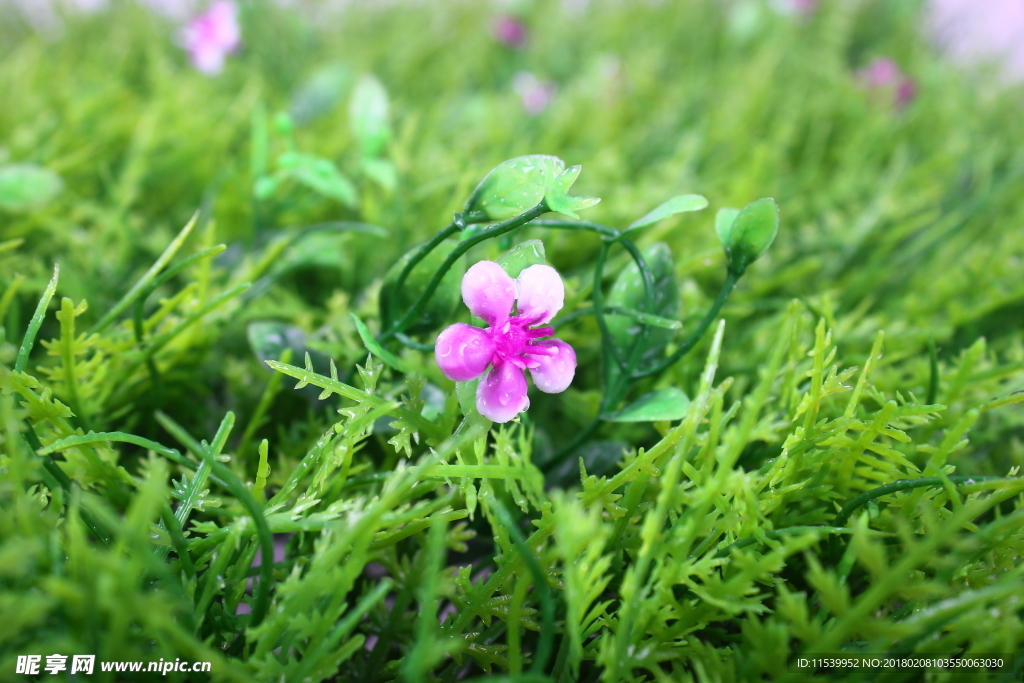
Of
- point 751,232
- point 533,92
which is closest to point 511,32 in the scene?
point 533,92

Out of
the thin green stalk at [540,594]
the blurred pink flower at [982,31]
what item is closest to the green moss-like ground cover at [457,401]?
the thin green stalk at [540,594]

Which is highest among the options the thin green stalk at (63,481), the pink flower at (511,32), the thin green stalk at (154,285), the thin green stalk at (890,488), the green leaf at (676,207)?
the pink flower at (511,32)

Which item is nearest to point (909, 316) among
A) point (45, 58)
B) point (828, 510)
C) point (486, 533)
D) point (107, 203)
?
point (828, 510)

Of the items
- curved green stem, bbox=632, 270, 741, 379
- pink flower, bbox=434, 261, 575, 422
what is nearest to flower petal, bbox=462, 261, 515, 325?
pink flower, bbox=434, 261, 575, 422

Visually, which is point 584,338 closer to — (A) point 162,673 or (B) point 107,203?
(A) point 162,673

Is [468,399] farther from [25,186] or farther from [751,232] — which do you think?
[25,186]

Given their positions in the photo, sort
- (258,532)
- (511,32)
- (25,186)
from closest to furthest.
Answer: (258,532)
(25,186)
(511,32)

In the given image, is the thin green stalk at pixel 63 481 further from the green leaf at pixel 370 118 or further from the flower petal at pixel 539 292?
the green leaf at pixel 370 118
